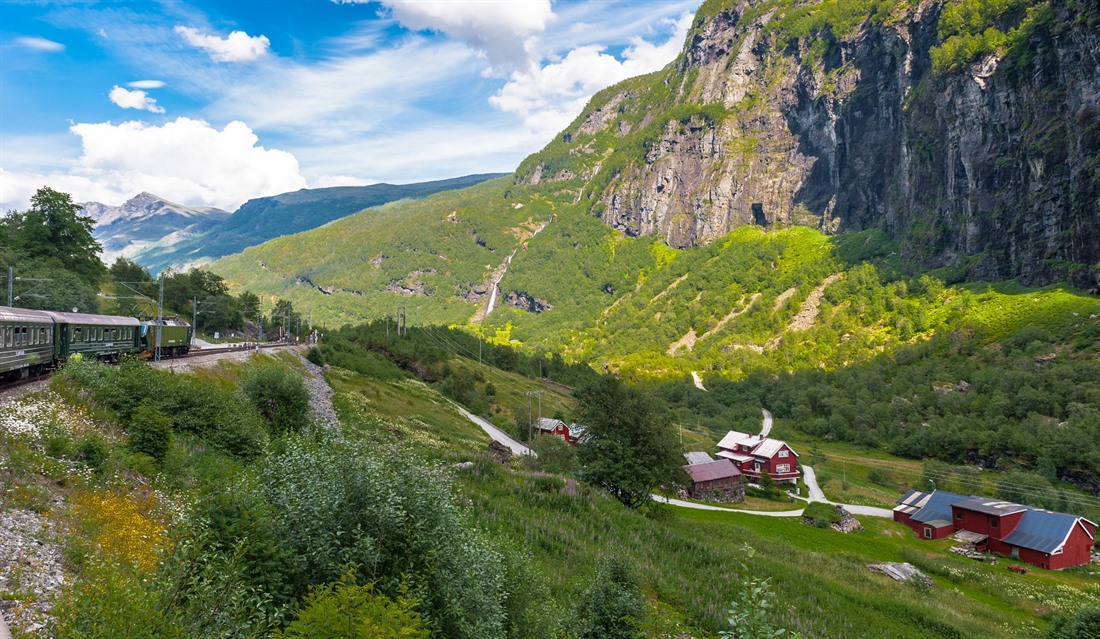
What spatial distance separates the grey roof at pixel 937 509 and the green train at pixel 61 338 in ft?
249

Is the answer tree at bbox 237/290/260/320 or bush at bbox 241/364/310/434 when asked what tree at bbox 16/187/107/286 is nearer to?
tree at bbox 237/290/260/320

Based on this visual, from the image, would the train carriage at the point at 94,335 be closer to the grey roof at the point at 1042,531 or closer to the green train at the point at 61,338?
the green train at the point at 61,338

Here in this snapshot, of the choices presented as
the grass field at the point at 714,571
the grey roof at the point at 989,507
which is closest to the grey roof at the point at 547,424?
the grass field at the point at 714,571

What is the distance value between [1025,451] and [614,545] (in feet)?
362

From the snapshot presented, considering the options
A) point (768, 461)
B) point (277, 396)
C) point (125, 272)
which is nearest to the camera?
point (277, 396)

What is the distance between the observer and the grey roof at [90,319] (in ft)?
93.9

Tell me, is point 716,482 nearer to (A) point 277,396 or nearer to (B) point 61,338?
(A) point 277,396

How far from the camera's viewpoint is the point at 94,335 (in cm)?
3234

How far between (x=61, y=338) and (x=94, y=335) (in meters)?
4.05

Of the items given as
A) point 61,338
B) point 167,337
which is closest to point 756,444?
point 167,337

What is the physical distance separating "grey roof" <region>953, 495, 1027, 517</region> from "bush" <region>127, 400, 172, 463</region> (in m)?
71.0

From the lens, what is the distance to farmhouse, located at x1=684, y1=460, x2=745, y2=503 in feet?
215

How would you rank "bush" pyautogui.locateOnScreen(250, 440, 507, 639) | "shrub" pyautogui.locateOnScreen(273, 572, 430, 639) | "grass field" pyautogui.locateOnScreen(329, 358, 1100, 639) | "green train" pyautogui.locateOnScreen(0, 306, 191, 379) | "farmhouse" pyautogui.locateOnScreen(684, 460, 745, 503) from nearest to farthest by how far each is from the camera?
"shrub" pyautogui.locateOnScreen(273, 572, 430, 639)
"bush" pyautogui.locateOnScreen(250, 440, 507, 639)
"grass field" pyautogui.locateOnScreen(329, 358, 1100, 639)
"green train" pyautogui.locateOnScreen(0, 306, 191, 379)
"farmhouse" pyautogui.locateOnScreen(684, 460, 745, 503)

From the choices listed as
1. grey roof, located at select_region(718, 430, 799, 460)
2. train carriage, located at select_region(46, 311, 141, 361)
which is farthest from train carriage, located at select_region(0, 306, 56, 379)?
grey roof, located at select_region(718, 430, 799, 460)
